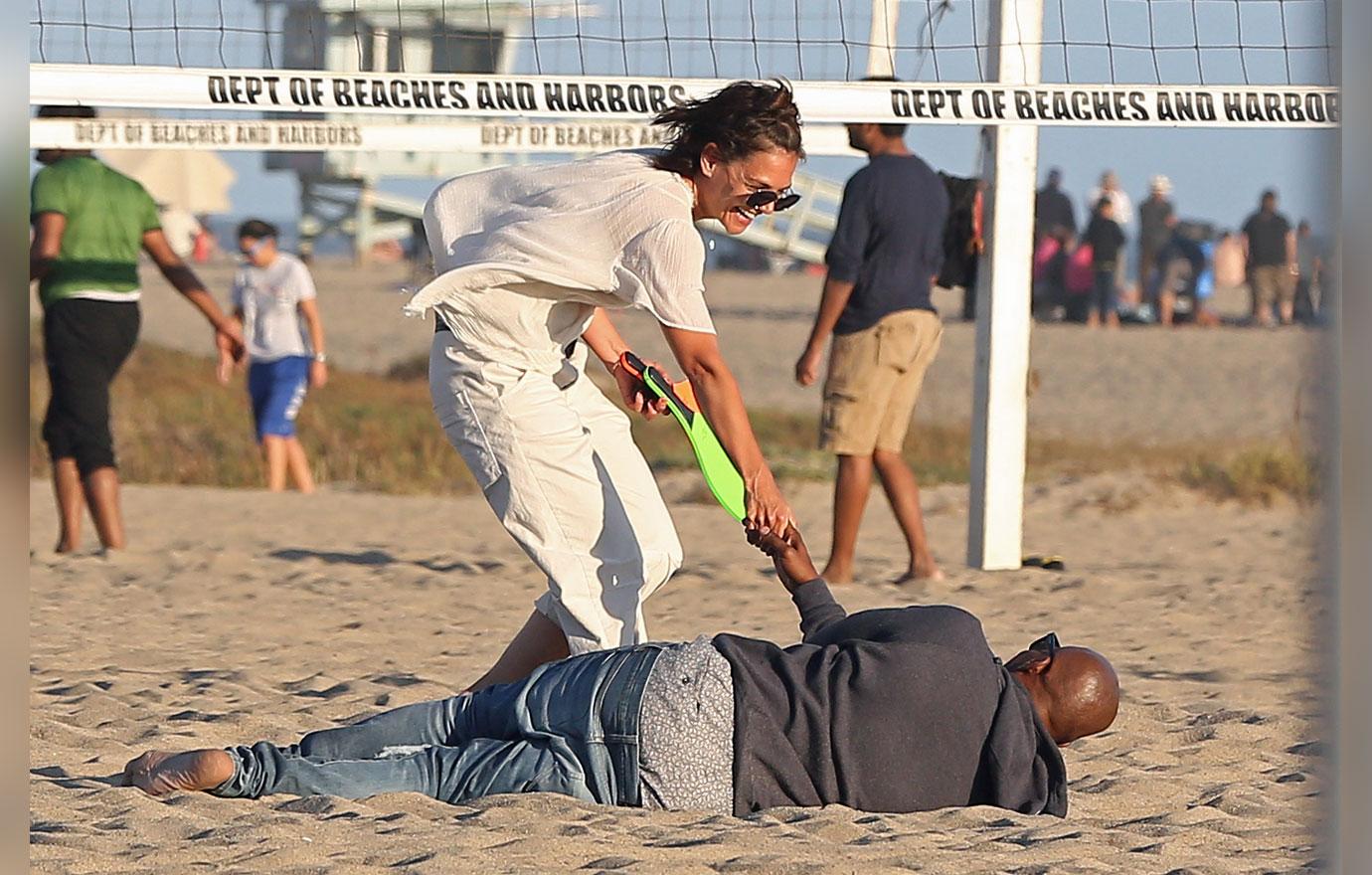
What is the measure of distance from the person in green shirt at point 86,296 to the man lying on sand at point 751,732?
13.0 ft

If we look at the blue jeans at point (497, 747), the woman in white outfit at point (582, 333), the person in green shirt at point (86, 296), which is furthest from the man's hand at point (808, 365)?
the blue jeans at point (497, 747)

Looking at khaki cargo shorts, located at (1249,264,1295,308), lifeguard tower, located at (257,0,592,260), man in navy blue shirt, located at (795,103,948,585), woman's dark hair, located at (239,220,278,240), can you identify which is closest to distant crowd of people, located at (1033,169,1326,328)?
khaki cargo shorts, located at (1249,264,1295,308)

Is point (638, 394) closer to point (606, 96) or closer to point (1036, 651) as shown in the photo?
point (1036, 651)

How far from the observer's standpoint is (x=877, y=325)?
6.96 meters

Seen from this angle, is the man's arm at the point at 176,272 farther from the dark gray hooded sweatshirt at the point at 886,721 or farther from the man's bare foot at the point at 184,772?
the dark gray hooded sweatshirt at the point at 886,721

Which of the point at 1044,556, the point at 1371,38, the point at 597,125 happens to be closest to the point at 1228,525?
the point at 1044,556

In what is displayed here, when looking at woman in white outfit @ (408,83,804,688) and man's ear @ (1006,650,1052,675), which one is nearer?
man's ear @ (1006,650,1052,675)

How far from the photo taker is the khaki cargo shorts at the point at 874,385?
6.91 m

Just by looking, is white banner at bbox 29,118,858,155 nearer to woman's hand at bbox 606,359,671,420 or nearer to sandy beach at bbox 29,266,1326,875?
sandy beach at bbox 29,266,1326,875

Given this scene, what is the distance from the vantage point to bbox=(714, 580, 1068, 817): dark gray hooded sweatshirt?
3.26 m

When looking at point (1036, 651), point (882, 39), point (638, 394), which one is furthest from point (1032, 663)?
point (882, 39)

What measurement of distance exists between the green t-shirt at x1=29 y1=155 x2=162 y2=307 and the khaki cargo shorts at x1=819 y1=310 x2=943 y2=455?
8.99ft

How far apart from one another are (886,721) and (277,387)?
645 centimetres

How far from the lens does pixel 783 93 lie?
12.5ft
